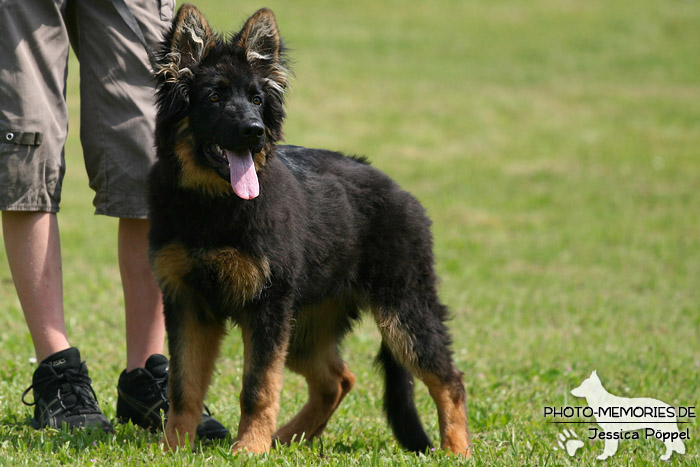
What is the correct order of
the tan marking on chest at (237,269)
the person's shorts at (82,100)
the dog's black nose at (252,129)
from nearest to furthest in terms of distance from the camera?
the dog's black nose at (252,129)
the tan marking on chest at (237,269)
the person's shorts at (82,100)

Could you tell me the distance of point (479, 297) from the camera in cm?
Result: 963

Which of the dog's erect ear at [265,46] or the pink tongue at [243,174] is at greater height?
the dog's erect ear at [265,46]

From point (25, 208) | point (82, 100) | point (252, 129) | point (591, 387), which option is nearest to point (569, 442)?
point (591, 387)

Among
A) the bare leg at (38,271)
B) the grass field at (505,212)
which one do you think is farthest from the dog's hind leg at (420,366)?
the bare leg at (38,271)

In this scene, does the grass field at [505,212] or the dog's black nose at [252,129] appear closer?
the dog's black nose at [252,129]

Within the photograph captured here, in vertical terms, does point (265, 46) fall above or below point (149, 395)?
above

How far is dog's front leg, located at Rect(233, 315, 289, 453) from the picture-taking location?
4219mm

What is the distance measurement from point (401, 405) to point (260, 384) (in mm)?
984

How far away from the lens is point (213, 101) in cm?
419

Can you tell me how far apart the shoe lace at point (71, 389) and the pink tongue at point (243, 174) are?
1.47 m

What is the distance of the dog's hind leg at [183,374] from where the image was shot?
4297 millimetres

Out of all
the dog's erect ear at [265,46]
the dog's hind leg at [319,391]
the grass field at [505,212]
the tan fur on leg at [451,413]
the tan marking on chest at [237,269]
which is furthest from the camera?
the grass field at [505,212]

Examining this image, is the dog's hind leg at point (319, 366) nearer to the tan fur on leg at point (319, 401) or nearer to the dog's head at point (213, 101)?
the tan fur on leg at point (319, 401)

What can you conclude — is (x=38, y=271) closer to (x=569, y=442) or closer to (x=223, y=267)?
(x=223, y=267)
